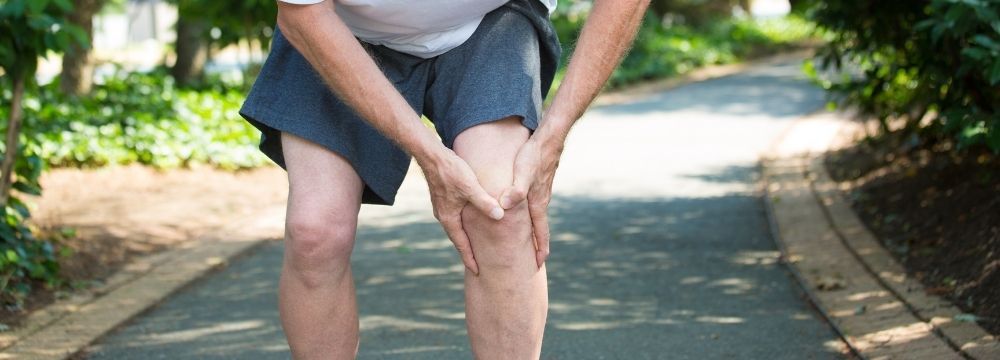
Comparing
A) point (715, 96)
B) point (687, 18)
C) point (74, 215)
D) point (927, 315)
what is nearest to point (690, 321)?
point (927, 315)

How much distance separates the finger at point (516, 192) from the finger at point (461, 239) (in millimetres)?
137

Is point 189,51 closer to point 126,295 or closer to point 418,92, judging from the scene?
point 126,295

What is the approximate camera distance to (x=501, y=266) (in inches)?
102

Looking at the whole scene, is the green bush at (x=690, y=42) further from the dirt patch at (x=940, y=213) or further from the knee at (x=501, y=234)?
the knee at (x=501, y=234)

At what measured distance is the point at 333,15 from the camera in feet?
8.16

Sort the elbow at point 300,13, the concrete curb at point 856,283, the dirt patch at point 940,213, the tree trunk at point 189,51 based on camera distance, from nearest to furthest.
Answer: the elbow at point 300,13 → the concrete curb at point 856,283 → the dirt patch at point 940,213 → the tree trunk at point 189,51

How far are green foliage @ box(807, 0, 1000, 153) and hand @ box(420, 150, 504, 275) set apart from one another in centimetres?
199

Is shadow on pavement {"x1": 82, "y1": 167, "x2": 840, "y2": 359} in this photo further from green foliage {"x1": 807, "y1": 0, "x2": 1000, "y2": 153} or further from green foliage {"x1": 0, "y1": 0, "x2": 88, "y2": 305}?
green foliage {"x1": 807, "y1": 0, "x2": 1000, "y2": 153}

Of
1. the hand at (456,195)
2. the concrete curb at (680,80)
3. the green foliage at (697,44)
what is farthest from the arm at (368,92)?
the green foliage at (697,44)

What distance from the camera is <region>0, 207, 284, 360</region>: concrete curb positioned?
13.4 feet

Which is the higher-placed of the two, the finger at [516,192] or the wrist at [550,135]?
the wrist at [550,135]

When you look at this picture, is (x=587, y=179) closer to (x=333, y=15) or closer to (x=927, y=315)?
(x=927, y=315)

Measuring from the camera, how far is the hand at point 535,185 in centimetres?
251

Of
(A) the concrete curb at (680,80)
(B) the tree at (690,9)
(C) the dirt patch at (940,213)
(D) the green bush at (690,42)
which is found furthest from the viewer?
(B) the tree at (690,9)
